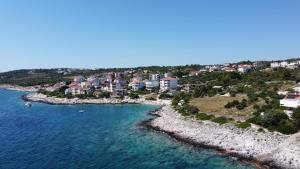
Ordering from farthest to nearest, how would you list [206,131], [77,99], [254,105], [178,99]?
[77,99]
[178,99]
[254,105]
[206,131]

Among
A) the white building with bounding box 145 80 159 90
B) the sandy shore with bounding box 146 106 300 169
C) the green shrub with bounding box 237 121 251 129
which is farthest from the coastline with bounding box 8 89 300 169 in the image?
the white building with bounding box 145 80 159 90

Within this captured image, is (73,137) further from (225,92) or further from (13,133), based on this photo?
(225,92)

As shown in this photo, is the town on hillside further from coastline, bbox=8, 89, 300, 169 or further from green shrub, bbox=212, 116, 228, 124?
coastline, bbox=8, 89, 300, 169

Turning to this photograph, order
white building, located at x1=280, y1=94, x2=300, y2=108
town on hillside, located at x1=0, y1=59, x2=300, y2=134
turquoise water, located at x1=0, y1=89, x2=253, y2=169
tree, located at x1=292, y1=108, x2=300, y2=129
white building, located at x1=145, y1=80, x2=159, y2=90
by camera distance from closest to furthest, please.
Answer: turquoise water, located at x1=0, y1=89, x2=253, y2=169 < tree, located at x1=292, y1=108, x2=300, y2=129 < town on hillside, located at x1=0, y1=59, x2=300, y2=134 < white building, located at x1=280, y1=94, x2=300, y2=108 < white building, located at x1=145, y1=80, x2=159, y2=90

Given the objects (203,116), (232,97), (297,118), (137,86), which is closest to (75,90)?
(137,86)

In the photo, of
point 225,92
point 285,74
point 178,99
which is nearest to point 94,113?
point 178,99

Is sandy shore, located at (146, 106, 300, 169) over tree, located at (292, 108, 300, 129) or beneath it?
beneath

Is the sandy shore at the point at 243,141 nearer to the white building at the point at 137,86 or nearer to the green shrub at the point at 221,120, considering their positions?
the green shrub at the point at 221,120
